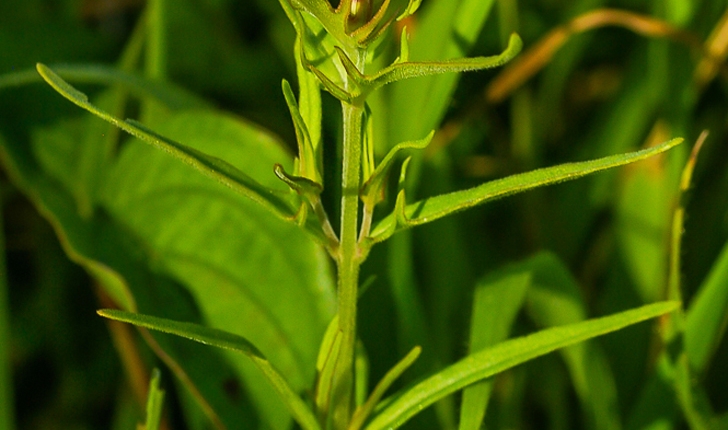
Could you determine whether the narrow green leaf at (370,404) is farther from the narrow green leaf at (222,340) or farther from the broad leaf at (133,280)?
the broad leaf at (133,280)

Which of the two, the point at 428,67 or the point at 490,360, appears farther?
the point at 490,360

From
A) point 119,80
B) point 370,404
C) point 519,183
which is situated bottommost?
point 370,404

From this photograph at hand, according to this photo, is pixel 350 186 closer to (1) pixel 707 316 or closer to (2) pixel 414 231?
(1) pixel 707 316

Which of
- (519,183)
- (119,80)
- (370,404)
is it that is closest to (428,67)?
(519,183)

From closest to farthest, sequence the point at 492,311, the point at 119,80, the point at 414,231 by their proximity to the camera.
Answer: the point at 492,311 < the point at 119,80 < the point at 414,231

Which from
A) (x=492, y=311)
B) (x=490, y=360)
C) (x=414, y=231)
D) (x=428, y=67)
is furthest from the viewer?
(x=414, y=231)

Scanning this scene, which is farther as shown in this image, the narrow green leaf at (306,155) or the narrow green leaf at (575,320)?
the narrow green leaf at (575,320)

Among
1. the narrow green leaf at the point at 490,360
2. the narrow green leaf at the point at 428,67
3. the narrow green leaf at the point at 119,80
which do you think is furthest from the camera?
the narrow green leaf at the point at 119,80

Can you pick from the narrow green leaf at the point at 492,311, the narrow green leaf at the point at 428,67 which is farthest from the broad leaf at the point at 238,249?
the narrow green leaf at the point at 428,67
